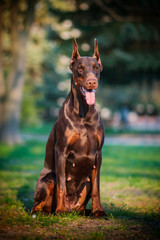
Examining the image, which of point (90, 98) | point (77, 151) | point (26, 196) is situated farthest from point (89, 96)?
point (26, 196)

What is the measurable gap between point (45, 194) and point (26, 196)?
1.74 meters

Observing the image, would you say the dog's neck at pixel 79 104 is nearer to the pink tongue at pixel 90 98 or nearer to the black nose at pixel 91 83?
the pink tongue at pixel 90 98

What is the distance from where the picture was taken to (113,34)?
1494 cm

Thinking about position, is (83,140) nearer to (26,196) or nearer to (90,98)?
(90,98)

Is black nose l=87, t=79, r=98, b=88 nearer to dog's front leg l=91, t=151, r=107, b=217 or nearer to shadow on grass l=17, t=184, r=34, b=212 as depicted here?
dog's front leg l=91, t=151, r=107, b=217

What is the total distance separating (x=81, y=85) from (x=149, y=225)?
6.10 feet

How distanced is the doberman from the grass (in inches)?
8.8

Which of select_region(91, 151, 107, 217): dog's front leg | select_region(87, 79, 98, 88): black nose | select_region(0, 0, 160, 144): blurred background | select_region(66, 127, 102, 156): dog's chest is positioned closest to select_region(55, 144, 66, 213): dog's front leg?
select_region(66, 127, 102, 156): dog's chest

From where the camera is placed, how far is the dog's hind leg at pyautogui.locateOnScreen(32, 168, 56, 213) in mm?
3908

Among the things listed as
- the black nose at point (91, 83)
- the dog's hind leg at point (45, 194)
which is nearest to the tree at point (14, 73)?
the dog's hind leg at point (45, 194)

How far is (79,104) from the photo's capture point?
3807 millimetres

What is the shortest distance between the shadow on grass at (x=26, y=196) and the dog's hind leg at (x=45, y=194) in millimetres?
621

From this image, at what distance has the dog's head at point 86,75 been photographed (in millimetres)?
3518

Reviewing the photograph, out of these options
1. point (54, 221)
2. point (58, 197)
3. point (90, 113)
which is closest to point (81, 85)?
point (90, 113)
